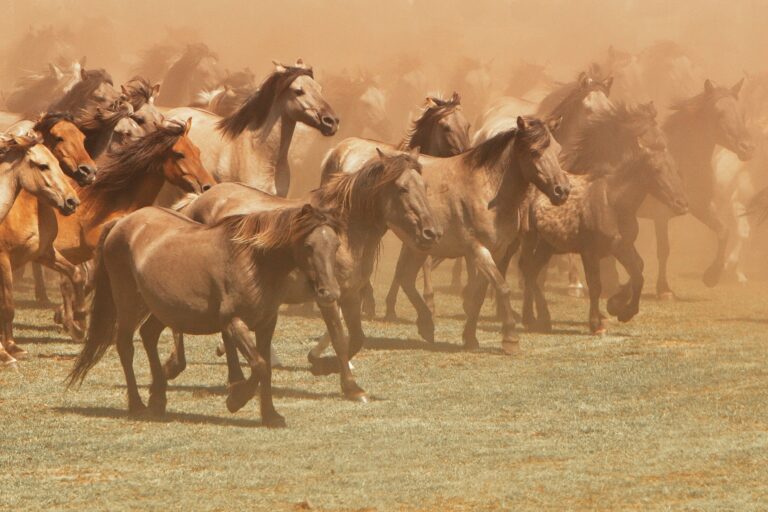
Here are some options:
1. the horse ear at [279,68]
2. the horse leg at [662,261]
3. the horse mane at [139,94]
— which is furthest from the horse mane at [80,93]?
the horse leg at [662,261]

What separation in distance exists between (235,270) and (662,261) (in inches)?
468

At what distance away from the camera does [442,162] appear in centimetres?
1755

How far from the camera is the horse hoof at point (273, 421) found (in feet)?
39.5

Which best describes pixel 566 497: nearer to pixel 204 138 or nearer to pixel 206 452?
pixel 206 452

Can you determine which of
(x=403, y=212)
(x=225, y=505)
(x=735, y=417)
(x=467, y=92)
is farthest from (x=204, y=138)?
(x=467, y=92)

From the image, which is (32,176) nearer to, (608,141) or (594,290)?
(594,290)

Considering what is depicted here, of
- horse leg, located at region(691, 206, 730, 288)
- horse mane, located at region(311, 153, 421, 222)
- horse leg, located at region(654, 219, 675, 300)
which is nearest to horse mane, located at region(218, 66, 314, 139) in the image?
horse mane, located at region(311, 153, 421, 222)

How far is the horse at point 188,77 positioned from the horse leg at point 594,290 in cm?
1053

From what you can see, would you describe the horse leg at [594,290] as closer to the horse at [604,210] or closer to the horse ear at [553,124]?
the horse at [604,210]

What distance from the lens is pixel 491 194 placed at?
1695cm

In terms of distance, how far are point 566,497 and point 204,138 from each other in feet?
29.3

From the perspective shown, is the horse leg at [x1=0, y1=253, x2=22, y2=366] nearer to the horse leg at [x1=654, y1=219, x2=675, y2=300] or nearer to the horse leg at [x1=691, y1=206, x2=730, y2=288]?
the horse leg at [x1=654, y1=219, x2=675, y2=300]

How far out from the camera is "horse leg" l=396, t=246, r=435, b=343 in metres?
17.4

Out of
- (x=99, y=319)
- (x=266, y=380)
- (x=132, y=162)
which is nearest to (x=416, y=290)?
(x=132, y=162)
